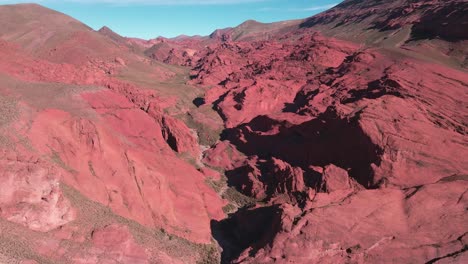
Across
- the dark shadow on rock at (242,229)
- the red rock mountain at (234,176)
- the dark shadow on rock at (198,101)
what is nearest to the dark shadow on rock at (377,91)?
the red rock mountain at (234,176)

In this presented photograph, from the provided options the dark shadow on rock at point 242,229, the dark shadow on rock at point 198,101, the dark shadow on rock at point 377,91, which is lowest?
the dark shadow on rock at point 242,229

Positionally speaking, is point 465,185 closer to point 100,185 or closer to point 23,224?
point 100,185

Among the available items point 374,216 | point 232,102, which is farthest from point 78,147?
point 232,102

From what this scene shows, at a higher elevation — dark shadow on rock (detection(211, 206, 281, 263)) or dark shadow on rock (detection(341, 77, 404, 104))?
dark shadow on rock (detection(341, 77, 404, 104))

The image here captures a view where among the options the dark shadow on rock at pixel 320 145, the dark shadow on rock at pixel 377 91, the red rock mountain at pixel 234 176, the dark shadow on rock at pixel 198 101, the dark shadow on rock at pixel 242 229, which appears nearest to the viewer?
the red rock mountain at pixel 234 176

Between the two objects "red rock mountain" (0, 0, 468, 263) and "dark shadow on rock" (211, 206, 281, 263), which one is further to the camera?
"dark shadow on rock" (211, 206, 281, 263)

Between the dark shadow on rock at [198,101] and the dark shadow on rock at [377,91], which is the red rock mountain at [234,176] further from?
the dark shadow on rock at [198,101]

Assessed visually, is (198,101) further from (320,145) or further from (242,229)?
(242,229)

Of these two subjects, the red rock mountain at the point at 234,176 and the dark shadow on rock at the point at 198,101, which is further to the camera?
the dark shadow on rock at the point at 198,101

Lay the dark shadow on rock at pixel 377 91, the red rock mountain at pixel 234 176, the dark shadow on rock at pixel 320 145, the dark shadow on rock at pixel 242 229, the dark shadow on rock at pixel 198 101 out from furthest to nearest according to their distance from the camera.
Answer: the dark shadow on rock at pixel 198 101 < the dark shadow on rock at pixel 377 91 < the dark shadow on rock at pixel 320 145 < the dark shadow on rock at pixel 242 229 < the red rock mountain at pixel 234 176

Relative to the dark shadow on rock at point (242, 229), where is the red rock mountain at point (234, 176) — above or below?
above

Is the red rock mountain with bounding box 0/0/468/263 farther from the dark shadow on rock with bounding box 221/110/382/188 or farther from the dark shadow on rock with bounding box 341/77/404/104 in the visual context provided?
the dark shadow on rock with bounding box 341/77/404/104

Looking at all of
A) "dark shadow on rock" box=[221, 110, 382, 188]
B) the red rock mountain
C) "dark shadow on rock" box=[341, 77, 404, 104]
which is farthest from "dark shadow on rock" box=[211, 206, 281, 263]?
"dark shadow on rock" box=[341, 77, 404, 104]
